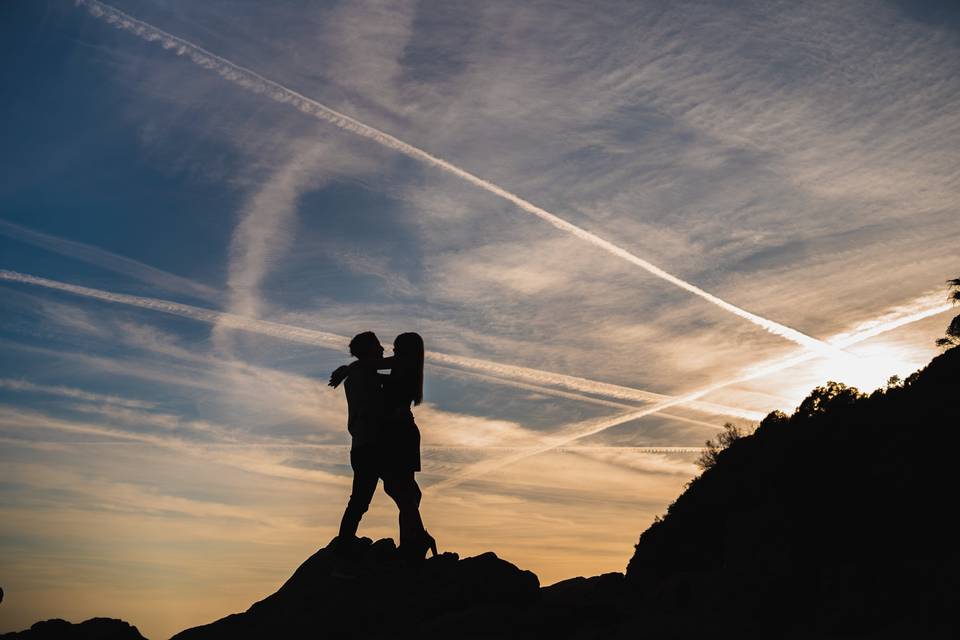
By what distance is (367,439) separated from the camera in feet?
39.1

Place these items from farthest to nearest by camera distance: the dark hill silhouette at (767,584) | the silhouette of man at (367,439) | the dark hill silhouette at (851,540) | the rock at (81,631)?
the rock at (81,631) → the silhouette of man at (367,439) → the dark hill silhouette at (767,584) → the dark hill silhouette at (851,540)

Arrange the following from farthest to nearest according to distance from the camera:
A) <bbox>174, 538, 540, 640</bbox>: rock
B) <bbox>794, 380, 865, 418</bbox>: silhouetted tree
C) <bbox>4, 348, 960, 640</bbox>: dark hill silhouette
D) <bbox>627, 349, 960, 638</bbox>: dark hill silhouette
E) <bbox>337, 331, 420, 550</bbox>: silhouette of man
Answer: <bbox>794, 380, 865, 418</bbox>: silhouetted tree, <bbox>337, 331, 420, 550</bbox>: silhouette of man, <bbox>174, 538, 540, 640</bbox>: rock, <bbox>4, 348, 960, 640</bbox>: dark hill silhouette, <bbox>627, 349, 960, 638</bbox>: dark hill silhouette

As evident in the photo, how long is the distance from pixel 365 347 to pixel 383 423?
125 centimetres

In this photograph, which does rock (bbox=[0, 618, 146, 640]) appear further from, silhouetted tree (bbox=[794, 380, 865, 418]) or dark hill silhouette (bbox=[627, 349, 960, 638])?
silhouetted tree (bbox=[794, 380, 865, 418])

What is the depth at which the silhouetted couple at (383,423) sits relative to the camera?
38.9 feet

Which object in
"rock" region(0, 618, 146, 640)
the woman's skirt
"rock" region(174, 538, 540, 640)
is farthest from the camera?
"rock" region(0, 618, 146, 640)

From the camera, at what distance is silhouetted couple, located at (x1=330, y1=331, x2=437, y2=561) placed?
11.9 meters

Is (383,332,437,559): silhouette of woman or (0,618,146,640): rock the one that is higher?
(383,332,437,559): silhouette of woman

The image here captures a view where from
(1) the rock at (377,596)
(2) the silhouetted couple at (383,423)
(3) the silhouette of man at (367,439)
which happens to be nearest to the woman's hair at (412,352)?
(2) the silhouetted couple at (383,423)

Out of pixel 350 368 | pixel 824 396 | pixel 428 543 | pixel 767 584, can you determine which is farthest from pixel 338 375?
pixel 824 396

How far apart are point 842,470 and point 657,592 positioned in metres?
11.3

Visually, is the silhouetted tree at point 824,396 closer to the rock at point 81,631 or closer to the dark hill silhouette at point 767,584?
the dark hill silhouette at point 767,584

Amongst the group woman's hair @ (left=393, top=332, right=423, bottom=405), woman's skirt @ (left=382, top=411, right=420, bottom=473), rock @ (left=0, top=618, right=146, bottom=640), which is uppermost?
woman's hair @ (left=393, top=332, right=423, bottom=405)

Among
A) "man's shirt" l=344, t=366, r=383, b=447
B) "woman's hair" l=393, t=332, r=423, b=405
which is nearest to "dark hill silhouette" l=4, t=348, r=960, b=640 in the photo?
"man's shirt" l=344, t=366, r=383, b=447
